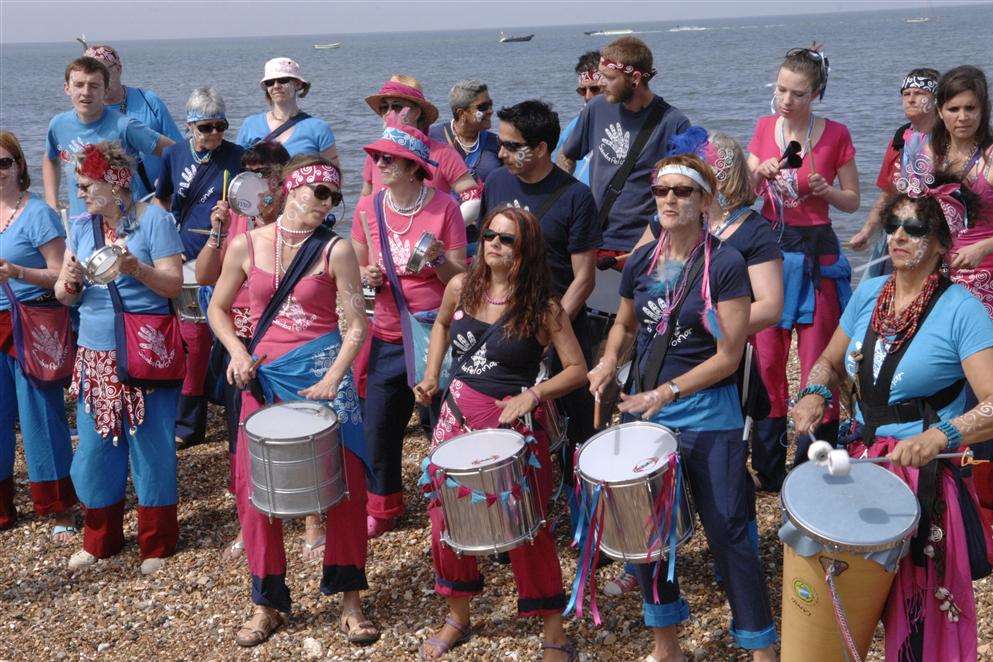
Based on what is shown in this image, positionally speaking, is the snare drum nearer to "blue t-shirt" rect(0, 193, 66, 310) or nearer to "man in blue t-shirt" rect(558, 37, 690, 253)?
"man in blue t-shirt" rect(558, 37, 690, 253)

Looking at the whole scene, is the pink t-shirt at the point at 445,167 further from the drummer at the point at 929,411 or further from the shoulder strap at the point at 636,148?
the drummer at the point at 929,411

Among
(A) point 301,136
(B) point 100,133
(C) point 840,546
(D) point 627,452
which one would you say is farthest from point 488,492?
(B) point 100,133

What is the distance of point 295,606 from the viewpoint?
5.13m

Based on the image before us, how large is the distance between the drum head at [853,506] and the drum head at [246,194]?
9.58ft

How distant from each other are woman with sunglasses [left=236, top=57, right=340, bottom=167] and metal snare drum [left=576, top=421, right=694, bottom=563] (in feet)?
11.3

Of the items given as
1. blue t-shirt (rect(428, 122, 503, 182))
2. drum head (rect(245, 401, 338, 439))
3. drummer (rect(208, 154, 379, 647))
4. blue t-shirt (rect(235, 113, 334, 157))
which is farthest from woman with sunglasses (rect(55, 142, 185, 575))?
blue t-shirt (rect(428, 122, 503, 182))

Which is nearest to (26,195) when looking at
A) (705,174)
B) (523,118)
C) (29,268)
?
(29,268)

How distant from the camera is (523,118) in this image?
203 inches

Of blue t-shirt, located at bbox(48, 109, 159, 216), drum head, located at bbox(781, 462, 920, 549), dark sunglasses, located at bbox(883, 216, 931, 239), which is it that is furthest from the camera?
blue t-shirt, located at bbox(48, 109, 159, 216)

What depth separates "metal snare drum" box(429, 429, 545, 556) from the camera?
4059mm

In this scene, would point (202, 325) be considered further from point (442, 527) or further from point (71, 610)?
point (442, 527)

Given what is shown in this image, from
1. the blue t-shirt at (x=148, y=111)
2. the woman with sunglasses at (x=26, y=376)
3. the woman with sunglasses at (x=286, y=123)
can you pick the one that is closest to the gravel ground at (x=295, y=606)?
the woman with sunglasses at (x=26, y=376)

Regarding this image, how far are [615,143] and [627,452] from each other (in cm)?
253

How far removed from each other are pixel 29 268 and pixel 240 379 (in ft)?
5.78
